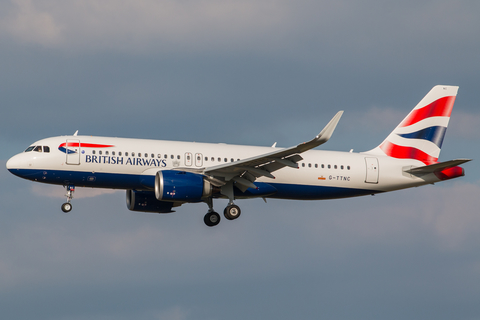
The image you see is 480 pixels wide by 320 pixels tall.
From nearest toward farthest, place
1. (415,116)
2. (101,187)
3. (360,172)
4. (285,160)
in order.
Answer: (285,160), (101,187), (360,172), (415,116)

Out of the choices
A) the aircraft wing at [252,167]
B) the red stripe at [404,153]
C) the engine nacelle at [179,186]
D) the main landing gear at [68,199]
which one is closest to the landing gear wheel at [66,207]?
the main landing gear at [68,199]

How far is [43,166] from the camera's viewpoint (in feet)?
134


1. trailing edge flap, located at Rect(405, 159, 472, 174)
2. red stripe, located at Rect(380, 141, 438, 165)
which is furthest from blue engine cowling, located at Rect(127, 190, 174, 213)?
trailing edge flap, located at Rect(405, 159, 472, 174)

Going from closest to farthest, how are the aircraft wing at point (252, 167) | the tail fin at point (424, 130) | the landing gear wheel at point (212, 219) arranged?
the aircraft wing at point (252, 167) < the landing gear wheel at point (212, 219) < the tail fin at point (424, 130)

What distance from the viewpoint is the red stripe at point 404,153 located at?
47.9 metres

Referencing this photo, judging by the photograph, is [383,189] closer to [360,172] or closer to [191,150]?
[360,172]

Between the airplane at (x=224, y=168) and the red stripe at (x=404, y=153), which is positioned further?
the red stripe at (x=404, y=153)

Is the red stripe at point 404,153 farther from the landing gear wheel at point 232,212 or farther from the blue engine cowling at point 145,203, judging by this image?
the blue engine cowling at point 145,203

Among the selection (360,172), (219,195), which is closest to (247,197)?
(219,195)

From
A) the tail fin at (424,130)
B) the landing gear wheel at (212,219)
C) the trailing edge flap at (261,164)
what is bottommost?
the landing gear wheel at (212,219)

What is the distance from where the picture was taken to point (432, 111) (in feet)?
164

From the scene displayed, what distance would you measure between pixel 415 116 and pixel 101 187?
2225cm

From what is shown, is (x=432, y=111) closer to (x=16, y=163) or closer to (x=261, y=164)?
(x=261, y=164)

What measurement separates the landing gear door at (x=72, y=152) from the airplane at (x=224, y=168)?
57 millimetres
